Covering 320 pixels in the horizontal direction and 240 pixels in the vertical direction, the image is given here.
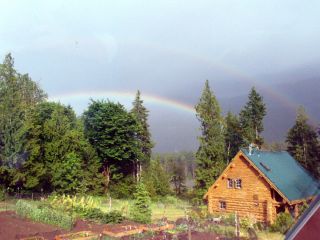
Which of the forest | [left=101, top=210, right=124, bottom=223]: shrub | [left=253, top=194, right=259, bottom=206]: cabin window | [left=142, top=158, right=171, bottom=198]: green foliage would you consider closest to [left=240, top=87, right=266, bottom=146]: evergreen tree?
the forest

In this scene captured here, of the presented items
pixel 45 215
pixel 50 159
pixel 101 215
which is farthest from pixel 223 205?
pixel 50 159

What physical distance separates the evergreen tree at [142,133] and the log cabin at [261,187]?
2386 cm

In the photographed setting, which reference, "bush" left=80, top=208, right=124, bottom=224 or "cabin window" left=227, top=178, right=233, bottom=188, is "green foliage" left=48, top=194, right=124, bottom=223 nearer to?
"bush" left=80, top=208, right=124, bottom=224

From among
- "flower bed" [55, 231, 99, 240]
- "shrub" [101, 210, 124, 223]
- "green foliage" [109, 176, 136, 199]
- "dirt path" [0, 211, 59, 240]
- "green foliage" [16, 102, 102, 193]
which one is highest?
"green foliage" [16, 102, 102, 193]

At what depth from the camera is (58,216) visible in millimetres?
25688

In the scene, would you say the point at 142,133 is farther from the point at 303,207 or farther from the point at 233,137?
the point at 303,207

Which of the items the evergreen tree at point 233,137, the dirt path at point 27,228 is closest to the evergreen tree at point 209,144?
the evergreen tree at point 233,137

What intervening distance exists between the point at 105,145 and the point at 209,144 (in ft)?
50.4

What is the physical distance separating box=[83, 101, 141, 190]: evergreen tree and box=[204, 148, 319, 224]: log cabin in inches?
809

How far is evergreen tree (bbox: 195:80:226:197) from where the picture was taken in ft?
146

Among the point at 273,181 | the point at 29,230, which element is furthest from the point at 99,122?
the point at 29,230

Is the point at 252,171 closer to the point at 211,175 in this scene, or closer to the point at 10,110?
the point at 211,175

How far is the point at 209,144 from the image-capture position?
4591cm

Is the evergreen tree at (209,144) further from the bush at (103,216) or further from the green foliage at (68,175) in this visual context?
the bush at (103,216)
